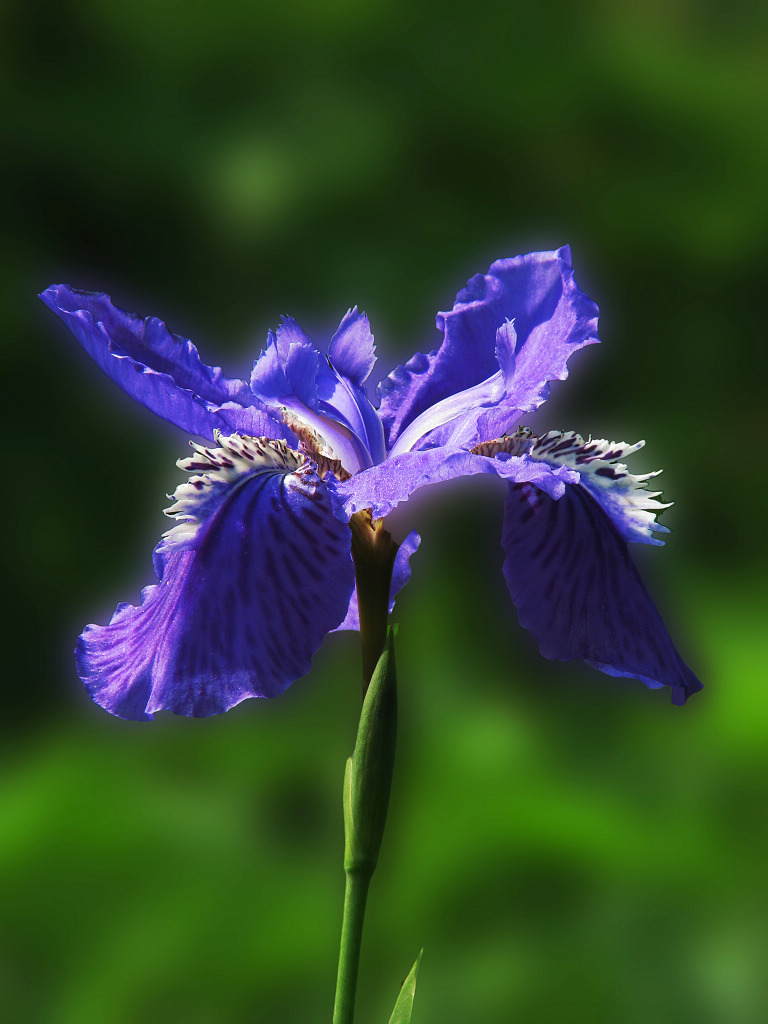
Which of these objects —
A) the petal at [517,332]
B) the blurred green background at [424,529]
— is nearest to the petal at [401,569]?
the petal at [517,332]

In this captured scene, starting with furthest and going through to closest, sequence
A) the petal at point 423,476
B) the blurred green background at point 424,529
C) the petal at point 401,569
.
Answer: the blurred green background at point 424,529 → the petal at point 401,569 → the petal at point 423,476

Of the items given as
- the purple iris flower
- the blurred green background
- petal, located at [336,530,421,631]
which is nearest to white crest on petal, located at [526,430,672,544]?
the purple iris flower

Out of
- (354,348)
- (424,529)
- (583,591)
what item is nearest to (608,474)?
(583,591)

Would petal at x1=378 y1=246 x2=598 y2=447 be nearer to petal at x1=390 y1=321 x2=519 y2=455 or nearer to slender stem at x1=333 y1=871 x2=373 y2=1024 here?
petal at x1=390 y1=321 x2=519 y2=455

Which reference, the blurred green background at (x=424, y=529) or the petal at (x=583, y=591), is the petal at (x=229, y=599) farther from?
the blurred green background at (x=424, y=529)

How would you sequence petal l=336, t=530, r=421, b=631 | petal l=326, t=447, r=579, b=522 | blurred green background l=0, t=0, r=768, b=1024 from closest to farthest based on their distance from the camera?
petal l=326, t=447, r=579, b=522
petal l=336, t=530, r=421, b=631
blurred green background l=0, t=0, r=768, b=1024

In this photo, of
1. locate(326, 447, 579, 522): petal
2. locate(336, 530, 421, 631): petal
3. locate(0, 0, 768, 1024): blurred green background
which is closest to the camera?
locate(326, 447, 579, 522): petal

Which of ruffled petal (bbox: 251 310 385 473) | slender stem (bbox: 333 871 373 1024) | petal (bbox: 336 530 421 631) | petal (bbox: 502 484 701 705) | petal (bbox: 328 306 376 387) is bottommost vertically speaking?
slender stem (bbox: 333 871 373 1024)

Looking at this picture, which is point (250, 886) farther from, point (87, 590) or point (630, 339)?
point (630, 339)
